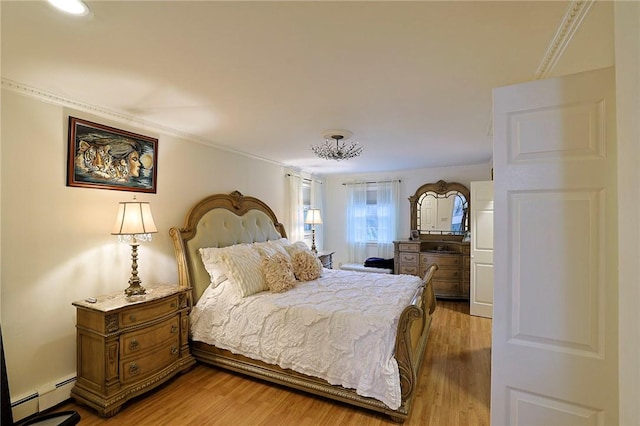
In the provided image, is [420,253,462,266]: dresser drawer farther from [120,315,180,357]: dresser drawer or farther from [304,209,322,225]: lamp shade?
[120,315,180,357]: dresser drawer

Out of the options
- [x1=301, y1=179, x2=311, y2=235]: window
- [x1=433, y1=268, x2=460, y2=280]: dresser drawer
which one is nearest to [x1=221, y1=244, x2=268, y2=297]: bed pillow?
[x1=301, y1=179, x2=311, y2=235]: window

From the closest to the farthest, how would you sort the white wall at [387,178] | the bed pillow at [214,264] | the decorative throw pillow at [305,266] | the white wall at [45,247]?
the white wall at [45,247]
the bed pillow at [214,264]
the decorative throw pillow at [305,266]
the white wall at [387,178]

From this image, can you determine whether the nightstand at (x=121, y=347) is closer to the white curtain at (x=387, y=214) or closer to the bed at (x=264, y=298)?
the bed at (x=264, y=298)

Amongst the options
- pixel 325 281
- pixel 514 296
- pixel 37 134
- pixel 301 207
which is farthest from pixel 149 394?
pixel 301 207

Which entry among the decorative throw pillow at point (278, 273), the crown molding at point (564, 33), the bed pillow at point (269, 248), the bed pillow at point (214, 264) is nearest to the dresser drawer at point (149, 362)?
the bed pillow at point (214, 264)

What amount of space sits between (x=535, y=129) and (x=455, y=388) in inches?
88.3

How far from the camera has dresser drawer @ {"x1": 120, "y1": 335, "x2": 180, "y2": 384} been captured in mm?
2246

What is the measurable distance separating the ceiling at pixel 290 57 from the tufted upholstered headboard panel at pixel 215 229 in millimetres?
1035

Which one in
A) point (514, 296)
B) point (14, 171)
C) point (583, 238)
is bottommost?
point (514, 296)

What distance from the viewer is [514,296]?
1250 mm

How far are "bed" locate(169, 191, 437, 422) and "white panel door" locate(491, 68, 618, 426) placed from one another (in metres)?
0.88

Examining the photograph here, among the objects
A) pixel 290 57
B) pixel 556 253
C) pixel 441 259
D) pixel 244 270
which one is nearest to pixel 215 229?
pixel 244 270

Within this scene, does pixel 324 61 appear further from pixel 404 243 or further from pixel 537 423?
pixel 404 243

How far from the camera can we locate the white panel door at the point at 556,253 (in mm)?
1093
